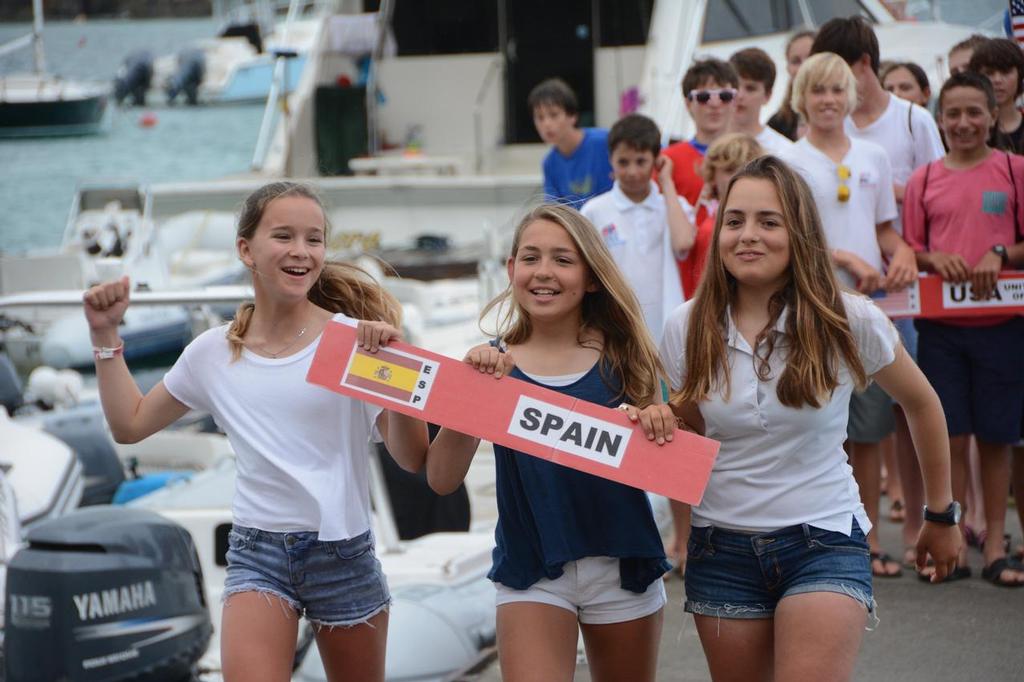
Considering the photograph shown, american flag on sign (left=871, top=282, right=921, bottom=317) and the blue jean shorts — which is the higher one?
american flag on sign (left=871, top=282, right=921, bottom=317)

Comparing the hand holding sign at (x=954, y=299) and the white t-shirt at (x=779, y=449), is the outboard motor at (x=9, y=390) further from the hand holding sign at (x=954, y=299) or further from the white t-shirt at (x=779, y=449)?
the white t-shirt at (x=779, y=449)

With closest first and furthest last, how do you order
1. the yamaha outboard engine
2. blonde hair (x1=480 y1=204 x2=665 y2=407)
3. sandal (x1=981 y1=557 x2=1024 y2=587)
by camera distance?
1. blonde hair (x1=480 y1=204 x2=665 y2=407)
2. the yamaha outboard engine
3. sandal (x1=981 y1=557 x2=1024 y2=587)

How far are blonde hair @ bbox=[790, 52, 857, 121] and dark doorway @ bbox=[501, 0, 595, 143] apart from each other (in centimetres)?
1538

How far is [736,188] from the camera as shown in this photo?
Result: 3535 mm

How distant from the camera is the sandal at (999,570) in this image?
5.57 metres

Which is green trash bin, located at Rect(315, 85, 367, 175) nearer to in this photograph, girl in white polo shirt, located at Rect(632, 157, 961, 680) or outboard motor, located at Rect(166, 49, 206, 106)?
girl in white polo shirt, located at Rect(632, 157, 961, 680)

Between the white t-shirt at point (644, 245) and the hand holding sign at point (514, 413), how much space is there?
247 cm

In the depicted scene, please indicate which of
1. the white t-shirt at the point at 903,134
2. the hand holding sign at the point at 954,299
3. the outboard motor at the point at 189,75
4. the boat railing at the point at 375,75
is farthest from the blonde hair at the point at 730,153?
the outboard motor at the point at 189,75

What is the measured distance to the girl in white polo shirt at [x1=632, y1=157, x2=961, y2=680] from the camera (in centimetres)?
331

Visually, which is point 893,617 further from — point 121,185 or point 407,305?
point 121,185

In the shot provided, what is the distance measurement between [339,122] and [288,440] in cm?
1734

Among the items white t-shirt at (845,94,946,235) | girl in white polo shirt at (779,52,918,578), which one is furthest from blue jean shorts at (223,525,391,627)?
white t-shirt at (845,94,946,235)

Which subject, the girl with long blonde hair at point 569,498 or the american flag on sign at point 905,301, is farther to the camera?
the american flag on sign at point 905,301

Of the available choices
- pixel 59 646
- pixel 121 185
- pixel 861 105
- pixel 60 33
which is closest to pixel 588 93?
pixel 121 185
